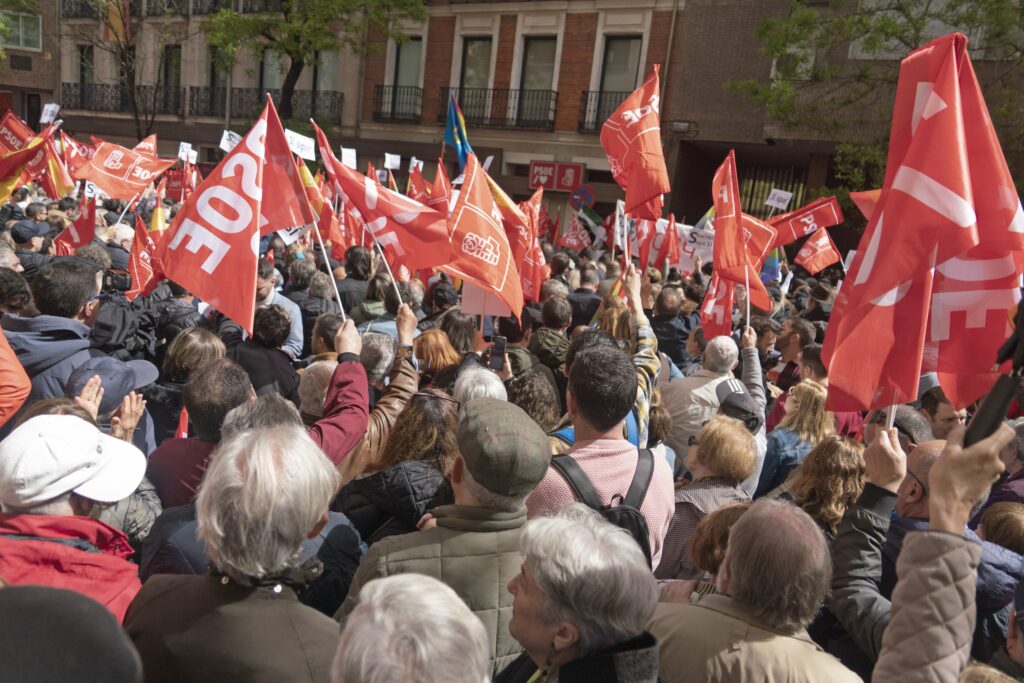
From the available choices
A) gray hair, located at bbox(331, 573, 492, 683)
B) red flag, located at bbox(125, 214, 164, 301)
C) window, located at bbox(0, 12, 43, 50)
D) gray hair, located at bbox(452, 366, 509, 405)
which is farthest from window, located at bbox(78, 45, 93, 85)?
gray hair, located at bbox(331, 573, 492, 683)

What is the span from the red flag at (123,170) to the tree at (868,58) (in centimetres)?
1095

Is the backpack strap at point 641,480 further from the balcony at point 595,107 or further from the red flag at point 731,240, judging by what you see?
the balcony at point 595,107

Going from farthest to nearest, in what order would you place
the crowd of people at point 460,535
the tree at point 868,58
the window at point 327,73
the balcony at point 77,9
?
the balcony at point 77,9
the window at point 327,73
the tree at point 868,58
the crowd of people at point 460,535

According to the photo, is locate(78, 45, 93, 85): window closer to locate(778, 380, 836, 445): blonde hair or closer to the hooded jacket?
the hooded jacket

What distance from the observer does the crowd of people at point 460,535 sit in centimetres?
153

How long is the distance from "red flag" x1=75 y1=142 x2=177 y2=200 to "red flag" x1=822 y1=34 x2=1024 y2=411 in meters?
10.4

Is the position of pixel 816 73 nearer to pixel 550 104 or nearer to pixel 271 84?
pixel 550 104

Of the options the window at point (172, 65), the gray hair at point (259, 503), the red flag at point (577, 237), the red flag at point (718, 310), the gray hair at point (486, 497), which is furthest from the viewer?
the window at point (172, 65)

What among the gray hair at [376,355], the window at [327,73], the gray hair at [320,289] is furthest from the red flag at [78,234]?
the window at [327,73]

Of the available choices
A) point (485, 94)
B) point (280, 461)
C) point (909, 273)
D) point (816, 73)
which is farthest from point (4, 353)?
point (485, 94)

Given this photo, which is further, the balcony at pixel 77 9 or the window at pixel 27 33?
the window at pixel 27 33

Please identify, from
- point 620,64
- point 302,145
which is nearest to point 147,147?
point 302,145

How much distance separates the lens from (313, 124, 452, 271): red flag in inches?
202

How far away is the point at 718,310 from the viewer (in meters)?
6.32
